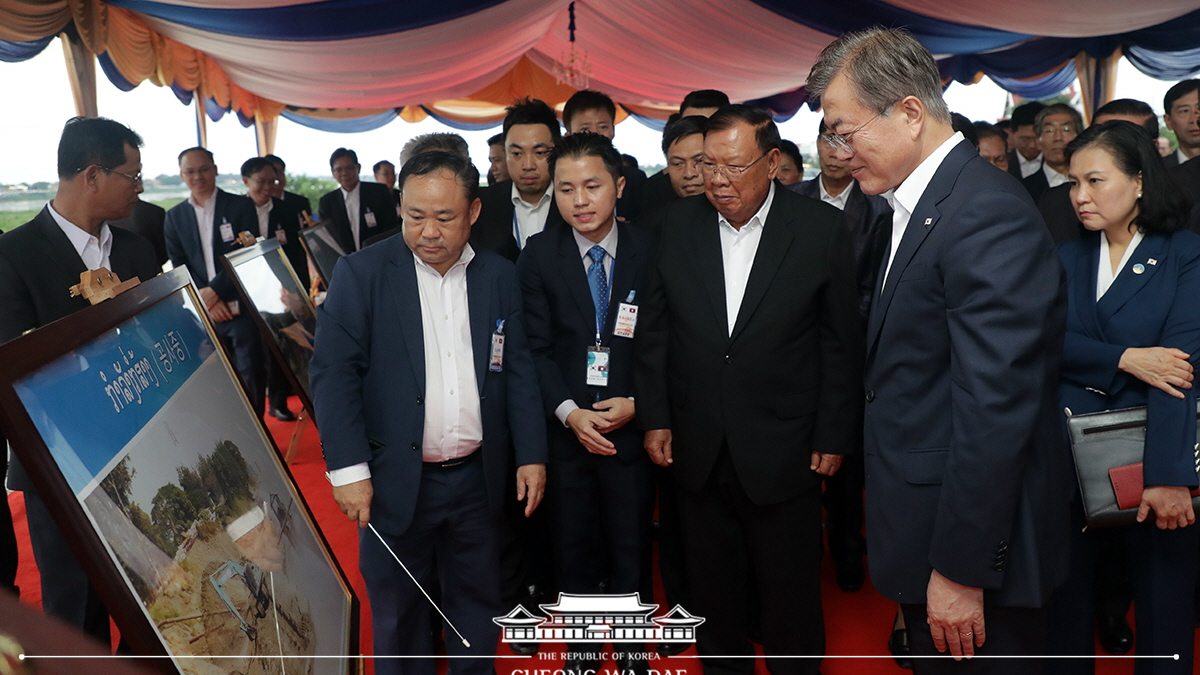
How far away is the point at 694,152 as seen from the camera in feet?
9.60

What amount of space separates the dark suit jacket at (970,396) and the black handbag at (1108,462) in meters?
0.43

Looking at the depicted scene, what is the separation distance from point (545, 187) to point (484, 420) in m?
1.23

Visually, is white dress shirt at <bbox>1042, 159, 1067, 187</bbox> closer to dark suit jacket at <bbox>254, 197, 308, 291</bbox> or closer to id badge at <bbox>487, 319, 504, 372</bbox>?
id badge at <bbox>487, 319, 504, 372</bbox>

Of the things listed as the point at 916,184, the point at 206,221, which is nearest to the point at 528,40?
the point at 206,221

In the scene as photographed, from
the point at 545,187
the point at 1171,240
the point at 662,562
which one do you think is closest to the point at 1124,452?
the point at 1171,240

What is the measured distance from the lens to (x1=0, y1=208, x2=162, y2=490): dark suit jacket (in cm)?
182

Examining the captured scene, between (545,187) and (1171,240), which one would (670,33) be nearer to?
(545,187)

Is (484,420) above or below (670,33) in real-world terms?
below

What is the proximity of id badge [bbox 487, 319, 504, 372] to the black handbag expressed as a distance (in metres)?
1.36

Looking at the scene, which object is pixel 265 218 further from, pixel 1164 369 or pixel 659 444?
pixel 1164 369

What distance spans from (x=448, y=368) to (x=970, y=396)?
1.21 m

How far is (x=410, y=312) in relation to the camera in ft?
6.25

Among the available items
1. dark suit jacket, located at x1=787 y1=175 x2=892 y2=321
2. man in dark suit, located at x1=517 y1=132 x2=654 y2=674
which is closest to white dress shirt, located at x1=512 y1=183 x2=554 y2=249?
man in dark suit, located at x1=517 y1=132 x2=654 y2=674

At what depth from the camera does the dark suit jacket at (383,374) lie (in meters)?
1.81
